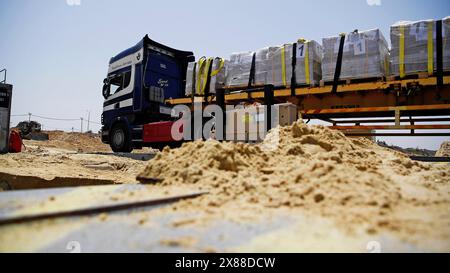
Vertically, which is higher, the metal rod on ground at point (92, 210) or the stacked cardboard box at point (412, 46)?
the stacked cardboard box at point (412, 46)

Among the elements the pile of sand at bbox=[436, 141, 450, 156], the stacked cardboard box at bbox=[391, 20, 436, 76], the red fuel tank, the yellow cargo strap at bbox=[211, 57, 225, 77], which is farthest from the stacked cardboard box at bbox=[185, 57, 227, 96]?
Answer: the pile of sand at bbox=[436, 141, 450, 156]

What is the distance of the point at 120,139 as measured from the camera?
1167 cm

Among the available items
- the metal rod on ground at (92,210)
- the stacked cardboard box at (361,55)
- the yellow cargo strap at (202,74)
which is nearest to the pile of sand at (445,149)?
the stacked cardboard box at (361,55)

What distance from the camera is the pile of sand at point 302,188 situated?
1.91m

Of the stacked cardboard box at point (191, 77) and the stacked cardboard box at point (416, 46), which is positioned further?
the stacked cardboard box at point (191, 77)

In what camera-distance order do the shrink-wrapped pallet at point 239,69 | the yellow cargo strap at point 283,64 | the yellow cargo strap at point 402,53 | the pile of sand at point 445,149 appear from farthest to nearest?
the pile of sand at point 445,149, the shrink-wrapped pallet at point 239,69, the yellow cargo strap at point 283,64, the yellow cargo strap at point 402,53

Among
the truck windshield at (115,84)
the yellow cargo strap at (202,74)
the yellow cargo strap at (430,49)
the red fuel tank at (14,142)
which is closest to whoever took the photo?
the yellow cargo strap at (430,49)

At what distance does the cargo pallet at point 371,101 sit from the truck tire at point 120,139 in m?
4.86

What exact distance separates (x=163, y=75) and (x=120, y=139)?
122 inches

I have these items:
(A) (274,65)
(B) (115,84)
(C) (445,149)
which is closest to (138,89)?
(B) (115,84)

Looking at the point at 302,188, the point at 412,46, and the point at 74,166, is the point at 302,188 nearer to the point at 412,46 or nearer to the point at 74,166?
the point at 412,46

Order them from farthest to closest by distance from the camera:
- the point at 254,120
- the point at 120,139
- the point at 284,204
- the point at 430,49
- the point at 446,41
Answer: the point at 120,139
the point at 254,120
the point at 430,49
the point at 446,41
the point at 284,204

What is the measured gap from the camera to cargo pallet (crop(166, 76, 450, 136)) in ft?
21.4

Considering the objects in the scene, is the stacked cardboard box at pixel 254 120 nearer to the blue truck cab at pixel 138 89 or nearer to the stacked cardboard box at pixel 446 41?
the stacked cardboard box at pixel 446 41
